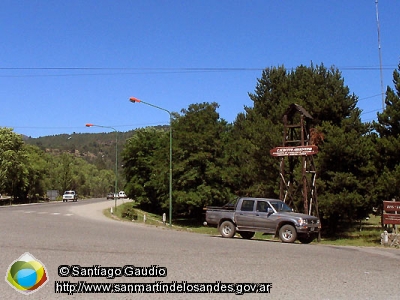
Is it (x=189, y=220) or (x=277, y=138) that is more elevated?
(x=277, y=138)

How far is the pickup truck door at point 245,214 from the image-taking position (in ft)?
76.8

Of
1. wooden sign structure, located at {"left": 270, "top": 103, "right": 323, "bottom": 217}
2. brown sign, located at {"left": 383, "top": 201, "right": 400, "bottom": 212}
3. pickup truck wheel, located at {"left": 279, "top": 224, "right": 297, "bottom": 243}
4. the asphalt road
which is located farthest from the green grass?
the asphalt road

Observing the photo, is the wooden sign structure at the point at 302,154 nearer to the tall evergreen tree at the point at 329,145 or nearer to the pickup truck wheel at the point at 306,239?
the tall evergreen tree at the point at 329,145

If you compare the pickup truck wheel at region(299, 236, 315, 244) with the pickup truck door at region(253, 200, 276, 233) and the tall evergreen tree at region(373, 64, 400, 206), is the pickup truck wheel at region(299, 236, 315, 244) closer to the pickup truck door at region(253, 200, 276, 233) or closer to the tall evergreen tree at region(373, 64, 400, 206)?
the pickup truck door at region(253, 200, 276, 233)

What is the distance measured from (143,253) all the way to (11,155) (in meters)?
72.1

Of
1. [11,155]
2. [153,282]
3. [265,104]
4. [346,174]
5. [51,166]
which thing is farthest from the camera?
[51,166]

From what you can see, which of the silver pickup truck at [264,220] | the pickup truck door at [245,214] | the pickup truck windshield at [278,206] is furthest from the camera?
the pickup truck door at [245,214]

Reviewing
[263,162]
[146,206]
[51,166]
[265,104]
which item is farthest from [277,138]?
[51,166]

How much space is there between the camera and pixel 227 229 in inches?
953

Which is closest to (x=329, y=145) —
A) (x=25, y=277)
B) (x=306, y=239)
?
(x=306, y=239)

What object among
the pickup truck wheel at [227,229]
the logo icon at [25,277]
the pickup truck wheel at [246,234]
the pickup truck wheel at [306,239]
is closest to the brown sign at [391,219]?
the pickup truck wheel at [306,239]

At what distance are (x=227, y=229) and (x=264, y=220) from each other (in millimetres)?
2268

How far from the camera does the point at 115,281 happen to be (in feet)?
33.4

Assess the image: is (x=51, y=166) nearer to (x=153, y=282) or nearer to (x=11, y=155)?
(x=11, y=155)
